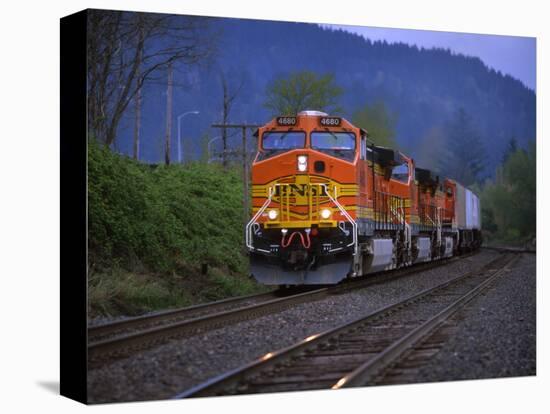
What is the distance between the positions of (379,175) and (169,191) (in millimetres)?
4107

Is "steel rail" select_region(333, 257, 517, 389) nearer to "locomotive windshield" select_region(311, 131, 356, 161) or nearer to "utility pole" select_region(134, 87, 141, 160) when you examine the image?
"locomotive windshield" select_region(311, 131, 356, 161)

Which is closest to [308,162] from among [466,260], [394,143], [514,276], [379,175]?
[394,143]

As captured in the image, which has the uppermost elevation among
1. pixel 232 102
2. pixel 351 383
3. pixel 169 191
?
pixel 232 102

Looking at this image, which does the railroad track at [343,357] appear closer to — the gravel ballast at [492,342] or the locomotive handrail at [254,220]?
the gravel ballast at [492,342]

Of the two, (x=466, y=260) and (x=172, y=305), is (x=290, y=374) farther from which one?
(x=466, y=260)

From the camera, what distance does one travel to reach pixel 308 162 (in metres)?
15.6

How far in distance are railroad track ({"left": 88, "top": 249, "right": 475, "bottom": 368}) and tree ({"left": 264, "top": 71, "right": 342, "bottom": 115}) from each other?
2.92 meters

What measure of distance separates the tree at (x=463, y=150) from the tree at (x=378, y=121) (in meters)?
0.90

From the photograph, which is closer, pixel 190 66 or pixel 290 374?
pixel 290 374

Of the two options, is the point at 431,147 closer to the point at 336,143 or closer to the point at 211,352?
the point at 336,143

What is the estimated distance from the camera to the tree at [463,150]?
1398cm

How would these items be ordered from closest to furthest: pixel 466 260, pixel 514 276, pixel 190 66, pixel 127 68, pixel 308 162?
pixel 127 68, pixel 190 66, pixel 308 162, pixel 514 276, pixel 466 260

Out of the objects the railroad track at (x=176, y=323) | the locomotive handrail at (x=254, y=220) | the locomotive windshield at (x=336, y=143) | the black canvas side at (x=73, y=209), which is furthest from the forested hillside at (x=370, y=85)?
the railroad track at (x=176, y=323)

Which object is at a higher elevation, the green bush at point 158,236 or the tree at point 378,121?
the tree at point 378,121
